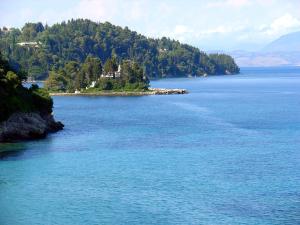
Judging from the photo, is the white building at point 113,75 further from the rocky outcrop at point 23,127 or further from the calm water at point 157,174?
the rocky outcrop at point 23,127

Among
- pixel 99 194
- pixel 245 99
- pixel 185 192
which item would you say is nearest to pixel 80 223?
pixel 99 194

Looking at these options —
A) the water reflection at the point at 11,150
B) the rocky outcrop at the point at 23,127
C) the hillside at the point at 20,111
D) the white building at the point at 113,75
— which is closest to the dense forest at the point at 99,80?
the white building at the point at 113,75

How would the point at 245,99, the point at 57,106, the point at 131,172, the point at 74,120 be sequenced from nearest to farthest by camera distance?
the point at 131,172
the point at 74,120
the point at 57,106
the point at 245,99

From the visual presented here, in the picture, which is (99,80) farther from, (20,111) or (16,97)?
(20,111)

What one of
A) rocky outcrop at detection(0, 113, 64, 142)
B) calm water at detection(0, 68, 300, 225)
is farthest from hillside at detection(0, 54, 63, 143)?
calm water at detection(0, 68, 300, 225)

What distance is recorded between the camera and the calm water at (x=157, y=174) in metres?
45.1

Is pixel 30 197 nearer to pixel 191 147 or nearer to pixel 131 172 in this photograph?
pixel 131 172

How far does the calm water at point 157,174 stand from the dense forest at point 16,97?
188 inches

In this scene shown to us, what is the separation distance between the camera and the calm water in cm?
4506

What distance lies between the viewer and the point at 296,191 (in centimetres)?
5066

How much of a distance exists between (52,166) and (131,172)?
8.66m

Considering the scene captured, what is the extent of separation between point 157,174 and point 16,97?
3074cm

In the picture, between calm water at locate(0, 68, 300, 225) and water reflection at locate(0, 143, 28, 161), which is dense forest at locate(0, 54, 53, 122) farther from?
calm water at locate(0, 68, 300, 225)

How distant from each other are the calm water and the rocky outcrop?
201 centimetres
